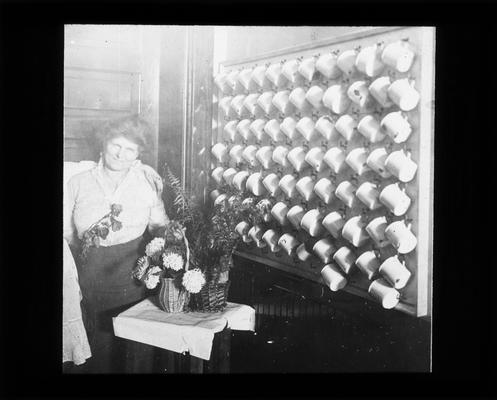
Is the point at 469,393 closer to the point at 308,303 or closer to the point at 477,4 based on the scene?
the point at 308,303

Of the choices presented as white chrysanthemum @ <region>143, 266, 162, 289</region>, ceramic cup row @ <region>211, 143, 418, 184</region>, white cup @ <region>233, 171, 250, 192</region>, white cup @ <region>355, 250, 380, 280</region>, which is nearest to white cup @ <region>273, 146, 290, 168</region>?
ceramic cup row @ <region>211, 143, 418, 184</region>

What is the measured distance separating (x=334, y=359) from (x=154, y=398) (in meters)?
0.49

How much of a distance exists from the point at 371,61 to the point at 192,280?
678 millimetres

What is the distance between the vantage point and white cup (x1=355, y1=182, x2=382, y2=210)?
4.71 feet

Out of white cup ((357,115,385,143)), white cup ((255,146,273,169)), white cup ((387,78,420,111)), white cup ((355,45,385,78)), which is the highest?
white cup ((355,45,385,78))

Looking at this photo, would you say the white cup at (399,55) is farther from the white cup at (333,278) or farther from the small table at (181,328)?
the small table at (181,328)

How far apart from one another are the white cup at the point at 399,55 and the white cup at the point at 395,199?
28cm

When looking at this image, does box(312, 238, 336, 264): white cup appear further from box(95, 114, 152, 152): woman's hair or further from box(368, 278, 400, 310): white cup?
box(95, 114, 152, 152): woman's hair

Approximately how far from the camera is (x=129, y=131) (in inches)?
62.1

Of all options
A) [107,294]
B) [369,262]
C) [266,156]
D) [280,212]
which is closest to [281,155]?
[266,156]

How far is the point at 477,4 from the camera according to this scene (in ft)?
5.04

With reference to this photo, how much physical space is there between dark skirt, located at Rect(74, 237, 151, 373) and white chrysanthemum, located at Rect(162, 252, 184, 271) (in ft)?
0.48

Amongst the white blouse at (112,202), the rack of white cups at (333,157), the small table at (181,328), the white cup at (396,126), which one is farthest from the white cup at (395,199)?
the white blouse at (112,202)
